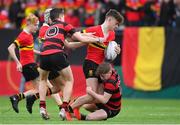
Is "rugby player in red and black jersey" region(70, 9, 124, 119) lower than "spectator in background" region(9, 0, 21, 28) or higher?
higher

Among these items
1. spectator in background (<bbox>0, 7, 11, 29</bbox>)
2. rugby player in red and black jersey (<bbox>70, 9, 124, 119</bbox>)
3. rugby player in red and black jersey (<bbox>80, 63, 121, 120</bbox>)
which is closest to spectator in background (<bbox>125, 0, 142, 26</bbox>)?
spectator in background (<bbox>0, 7, 11, 29</bbox>)

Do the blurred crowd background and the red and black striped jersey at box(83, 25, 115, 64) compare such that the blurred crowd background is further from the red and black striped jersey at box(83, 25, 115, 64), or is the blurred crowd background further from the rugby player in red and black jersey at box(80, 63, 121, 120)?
the rugby player in red and black jersey at box(80, 63, 121, 120)

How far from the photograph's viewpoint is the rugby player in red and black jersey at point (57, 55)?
1460 cm

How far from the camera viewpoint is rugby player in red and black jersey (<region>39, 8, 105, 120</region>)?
14.6m

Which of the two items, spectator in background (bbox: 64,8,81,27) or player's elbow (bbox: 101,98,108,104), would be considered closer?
player's elbow (bbox: 101,98,108,104)

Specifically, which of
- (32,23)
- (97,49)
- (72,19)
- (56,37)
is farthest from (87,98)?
(72,19)

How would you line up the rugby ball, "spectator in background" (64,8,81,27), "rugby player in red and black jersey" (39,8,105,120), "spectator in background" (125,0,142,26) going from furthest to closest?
"spectator in background" (64,8,81,27) → "spectator in background" (125,0,142,26) → the rugby ball → "rugby player in red and black jersey" (39,8,105,120)

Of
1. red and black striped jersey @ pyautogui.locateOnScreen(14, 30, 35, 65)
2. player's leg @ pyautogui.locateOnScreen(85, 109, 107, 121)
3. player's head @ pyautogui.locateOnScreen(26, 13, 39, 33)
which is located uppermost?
player's head @ pyautogui.locateOnScreen(26, 13, 39, 33)

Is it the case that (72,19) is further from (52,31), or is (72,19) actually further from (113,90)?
(113,90)

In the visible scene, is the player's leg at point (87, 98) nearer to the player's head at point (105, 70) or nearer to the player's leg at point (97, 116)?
the player's leg at point (97, 116)

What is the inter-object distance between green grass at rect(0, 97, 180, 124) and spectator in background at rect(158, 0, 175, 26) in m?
3.70

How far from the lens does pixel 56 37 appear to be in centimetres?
1468

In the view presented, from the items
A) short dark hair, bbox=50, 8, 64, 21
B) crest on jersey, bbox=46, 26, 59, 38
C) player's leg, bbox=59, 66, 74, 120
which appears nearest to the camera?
player's leg, bbox=59, 66, 74, 120

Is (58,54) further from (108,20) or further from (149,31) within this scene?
(149,31)
